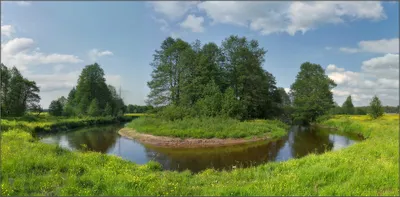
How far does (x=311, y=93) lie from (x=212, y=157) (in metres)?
51.2

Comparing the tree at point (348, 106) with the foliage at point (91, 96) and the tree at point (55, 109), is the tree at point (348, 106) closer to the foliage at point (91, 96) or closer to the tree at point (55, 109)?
the foliage at point (91, 96)

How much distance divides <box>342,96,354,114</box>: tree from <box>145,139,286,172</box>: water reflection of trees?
7688cm

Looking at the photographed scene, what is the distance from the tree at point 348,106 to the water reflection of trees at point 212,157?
252 ft

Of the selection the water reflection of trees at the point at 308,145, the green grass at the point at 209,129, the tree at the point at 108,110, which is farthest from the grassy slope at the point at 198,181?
the tree at the point at 108,110

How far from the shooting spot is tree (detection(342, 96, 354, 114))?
3607 inches

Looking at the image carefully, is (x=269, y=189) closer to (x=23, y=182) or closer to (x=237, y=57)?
(x=23, y=182)

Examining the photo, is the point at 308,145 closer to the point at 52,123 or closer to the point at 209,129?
the point at 209,129

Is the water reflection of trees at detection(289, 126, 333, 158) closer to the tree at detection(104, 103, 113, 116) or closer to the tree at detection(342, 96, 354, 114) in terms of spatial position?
the tree at detection(104, 103, 113, 116)

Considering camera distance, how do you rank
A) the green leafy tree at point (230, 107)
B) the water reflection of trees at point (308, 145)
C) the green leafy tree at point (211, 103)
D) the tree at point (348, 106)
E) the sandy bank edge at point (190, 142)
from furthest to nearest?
the tree at point (348, 106) → the green leafy tree at point (230, 107) → the green leafy tree at point (211, 103) → the sandy bank edge at point (190, 142) → the water reflection of trees at point (308, 145)

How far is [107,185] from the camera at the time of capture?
897 cm

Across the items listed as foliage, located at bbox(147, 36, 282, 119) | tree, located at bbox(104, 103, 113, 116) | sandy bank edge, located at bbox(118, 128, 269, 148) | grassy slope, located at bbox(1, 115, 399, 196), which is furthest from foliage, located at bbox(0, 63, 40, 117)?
grassy slope, located at bbox(1, 115, 399, 196)

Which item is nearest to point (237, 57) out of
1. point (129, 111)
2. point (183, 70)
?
point (183, 70)

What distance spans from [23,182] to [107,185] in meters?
3.06

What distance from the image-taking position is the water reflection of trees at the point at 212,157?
18.9 metres
